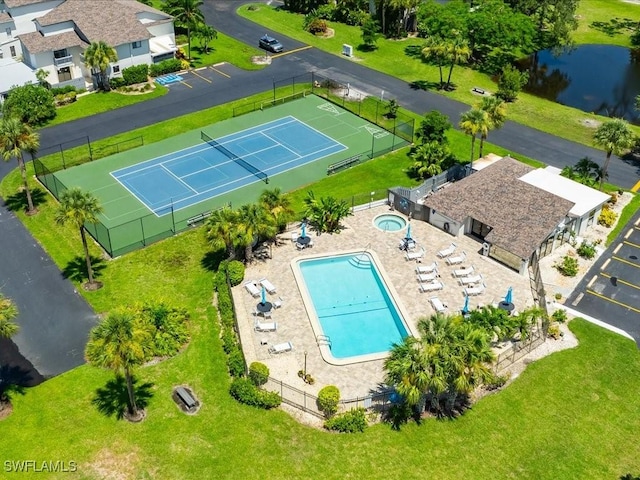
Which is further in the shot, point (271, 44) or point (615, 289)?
point (271, 44)

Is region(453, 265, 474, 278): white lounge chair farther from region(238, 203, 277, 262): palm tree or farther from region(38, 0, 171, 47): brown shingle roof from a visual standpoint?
region(38, 0, 171, 47): brown shingle roof

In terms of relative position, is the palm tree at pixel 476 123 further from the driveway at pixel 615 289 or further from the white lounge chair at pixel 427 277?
the white lounge chair at pixel 427 277

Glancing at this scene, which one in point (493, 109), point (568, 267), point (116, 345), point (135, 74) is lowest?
point (568, 267)

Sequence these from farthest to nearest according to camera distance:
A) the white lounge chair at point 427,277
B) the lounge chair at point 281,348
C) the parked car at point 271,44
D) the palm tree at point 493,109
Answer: the parked car at point 271,44 < the palm tree at point 493,109 < the white lounge chair at point 427,277 < the lounge chair at point 281,348

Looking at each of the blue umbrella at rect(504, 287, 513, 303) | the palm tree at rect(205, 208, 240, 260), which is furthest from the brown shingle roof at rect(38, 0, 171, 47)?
the blue umbrella at rect(504, 287, 513, 303)

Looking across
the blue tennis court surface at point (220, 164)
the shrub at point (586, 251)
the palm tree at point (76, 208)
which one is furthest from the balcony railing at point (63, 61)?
the shrub at point (586, 251)

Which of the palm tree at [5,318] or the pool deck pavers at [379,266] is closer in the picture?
the palm tree at [5,318]

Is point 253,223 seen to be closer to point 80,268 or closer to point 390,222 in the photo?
point 390,222

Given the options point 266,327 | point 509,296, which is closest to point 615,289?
point 509,296
